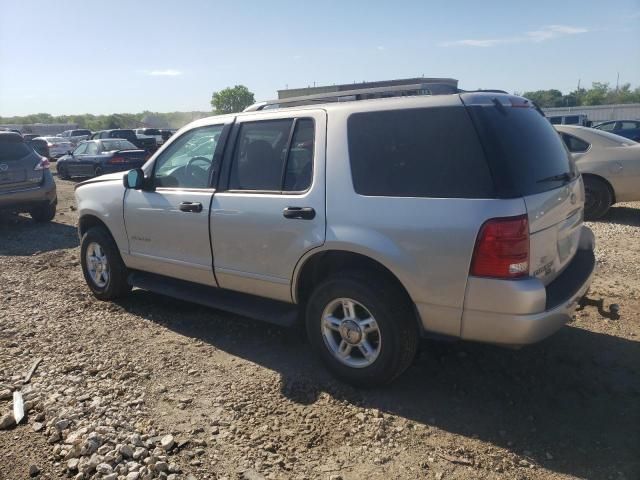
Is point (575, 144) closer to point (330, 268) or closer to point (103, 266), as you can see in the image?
point (330, 268)

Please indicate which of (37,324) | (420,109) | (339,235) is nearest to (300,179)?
(339,235)

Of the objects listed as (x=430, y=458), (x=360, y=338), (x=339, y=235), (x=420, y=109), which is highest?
(x=420, y=109)

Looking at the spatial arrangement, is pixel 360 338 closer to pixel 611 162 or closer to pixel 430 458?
pixel 430 458

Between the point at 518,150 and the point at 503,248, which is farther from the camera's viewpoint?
the point at 518,150

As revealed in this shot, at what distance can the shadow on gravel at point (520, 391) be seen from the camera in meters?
2.87

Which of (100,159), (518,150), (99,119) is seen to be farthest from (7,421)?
(99,119)

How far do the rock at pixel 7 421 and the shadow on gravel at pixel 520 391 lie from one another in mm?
1552

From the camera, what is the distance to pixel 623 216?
8.69 m

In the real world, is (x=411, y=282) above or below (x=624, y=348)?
above

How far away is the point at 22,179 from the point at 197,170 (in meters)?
6.63

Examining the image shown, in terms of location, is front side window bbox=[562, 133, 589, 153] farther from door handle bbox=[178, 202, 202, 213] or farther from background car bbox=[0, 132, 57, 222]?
background car bbox=[0, 132, 57, 222]

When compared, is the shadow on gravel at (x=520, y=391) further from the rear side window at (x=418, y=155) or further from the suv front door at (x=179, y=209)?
the rear side window at (x=418, y=155)

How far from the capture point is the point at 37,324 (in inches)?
193

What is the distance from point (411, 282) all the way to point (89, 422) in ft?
7.33
